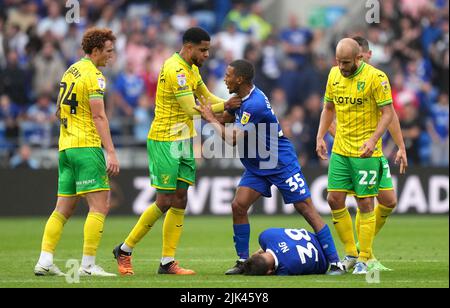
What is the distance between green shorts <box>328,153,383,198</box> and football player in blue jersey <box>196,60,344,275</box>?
1.49 feet

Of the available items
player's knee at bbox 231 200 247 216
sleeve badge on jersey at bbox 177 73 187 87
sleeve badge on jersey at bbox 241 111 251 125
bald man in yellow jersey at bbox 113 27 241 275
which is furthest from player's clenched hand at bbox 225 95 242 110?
player's knee at bbox 231 200 247 216

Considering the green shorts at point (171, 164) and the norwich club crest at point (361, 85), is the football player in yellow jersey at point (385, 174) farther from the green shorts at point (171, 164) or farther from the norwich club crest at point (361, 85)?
the green shorts at point (171, 164)

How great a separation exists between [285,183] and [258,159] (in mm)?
419

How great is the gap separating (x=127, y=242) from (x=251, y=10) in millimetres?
15340

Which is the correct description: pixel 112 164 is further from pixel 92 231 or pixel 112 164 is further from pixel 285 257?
pixel 285 257

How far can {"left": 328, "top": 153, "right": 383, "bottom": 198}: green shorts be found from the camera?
11961mm

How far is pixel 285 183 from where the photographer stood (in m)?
11.9

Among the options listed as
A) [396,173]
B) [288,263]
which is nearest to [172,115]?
[288,263]

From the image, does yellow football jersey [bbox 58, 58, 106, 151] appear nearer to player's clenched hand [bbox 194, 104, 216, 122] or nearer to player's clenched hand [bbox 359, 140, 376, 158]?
player's clenched hand [bbox 194, 104, 216, 122]

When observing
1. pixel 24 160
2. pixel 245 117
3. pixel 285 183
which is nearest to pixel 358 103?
pixel 285 183

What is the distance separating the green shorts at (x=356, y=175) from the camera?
11961 mm

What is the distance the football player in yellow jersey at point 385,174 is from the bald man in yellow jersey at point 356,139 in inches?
8.4

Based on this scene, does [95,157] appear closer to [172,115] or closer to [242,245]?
[172,115]

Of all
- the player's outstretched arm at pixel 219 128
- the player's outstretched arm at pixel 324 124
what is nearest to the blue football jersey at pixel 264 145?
the player's outstretched arm at pixel 219 128
